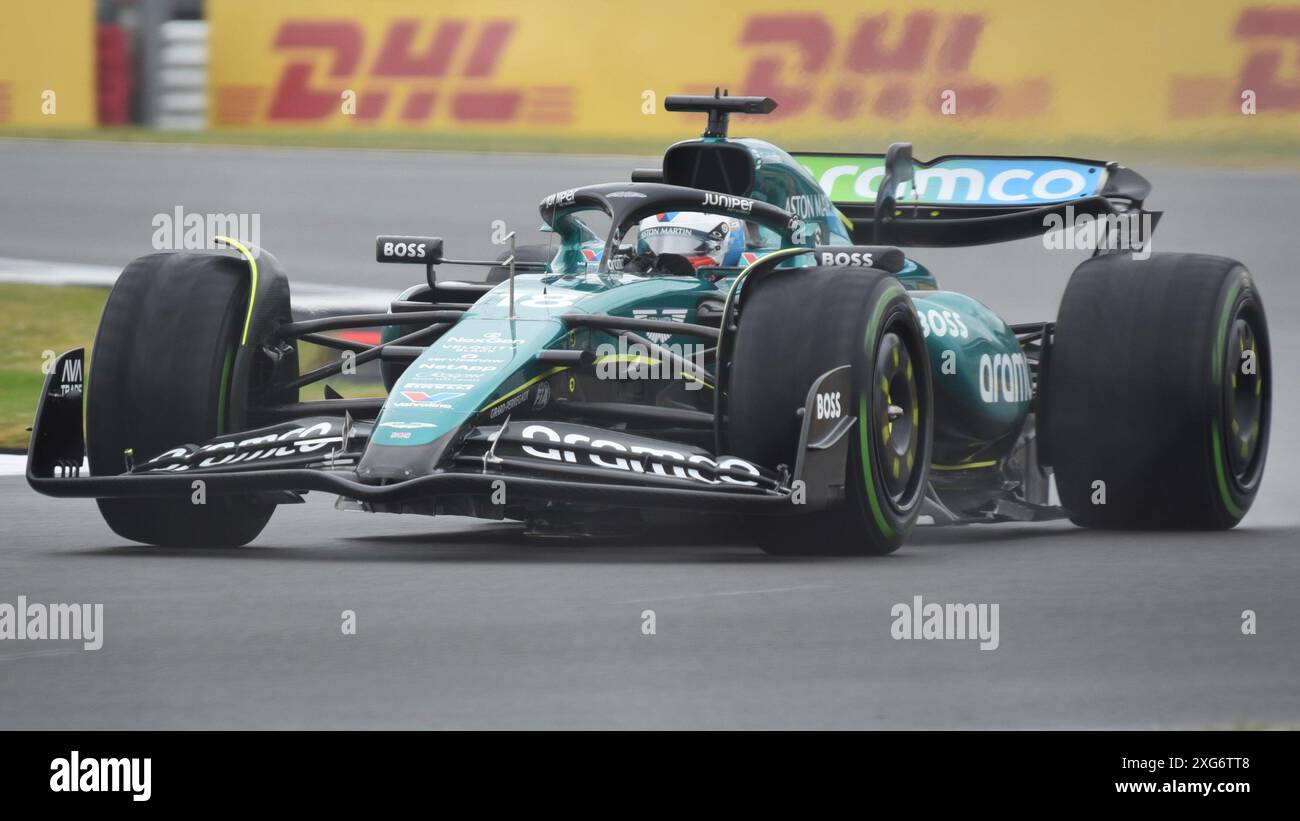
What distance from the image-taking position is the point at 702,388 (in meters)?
9.55

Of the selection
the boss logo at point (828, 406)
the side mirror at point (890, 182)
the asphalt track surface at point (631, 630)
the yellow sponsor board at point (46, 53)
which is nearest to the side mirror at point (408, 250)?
the asphalt track surface at point (631, 630)

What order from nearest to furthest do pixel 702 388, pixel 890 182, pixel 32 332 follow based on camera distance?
pixel 702 388
pixel 890 182
pixel 32 332

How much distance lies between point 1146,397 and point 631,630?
13.1 feet

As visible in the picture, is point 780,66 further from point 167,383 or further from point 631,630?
point 631,630

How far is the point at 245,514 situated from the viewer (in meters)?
9.38

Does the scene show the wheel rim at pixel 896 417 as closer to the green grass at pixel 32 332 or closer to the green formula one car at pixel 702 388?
the green formula one car at pixel 702 388

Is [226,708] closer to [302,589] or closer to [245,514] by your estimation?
[302,589]

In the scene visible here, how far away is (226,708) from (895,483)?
3.89m

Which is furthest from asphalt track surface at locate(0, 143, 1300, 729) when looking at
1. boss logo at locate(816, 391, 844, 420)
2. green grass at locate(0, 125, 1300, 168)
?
green grass at locate(0, 125, 1300, 168)

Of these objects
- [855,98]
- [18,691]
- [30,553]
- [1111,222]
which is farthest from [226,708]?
[855,98]

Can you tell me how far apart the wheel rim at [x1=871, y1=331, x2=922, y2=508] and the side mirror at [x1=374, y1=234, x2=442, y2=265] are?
2212 millimetres

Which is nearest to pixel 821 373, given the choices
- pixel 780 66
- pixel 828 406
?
pixel 828 406
